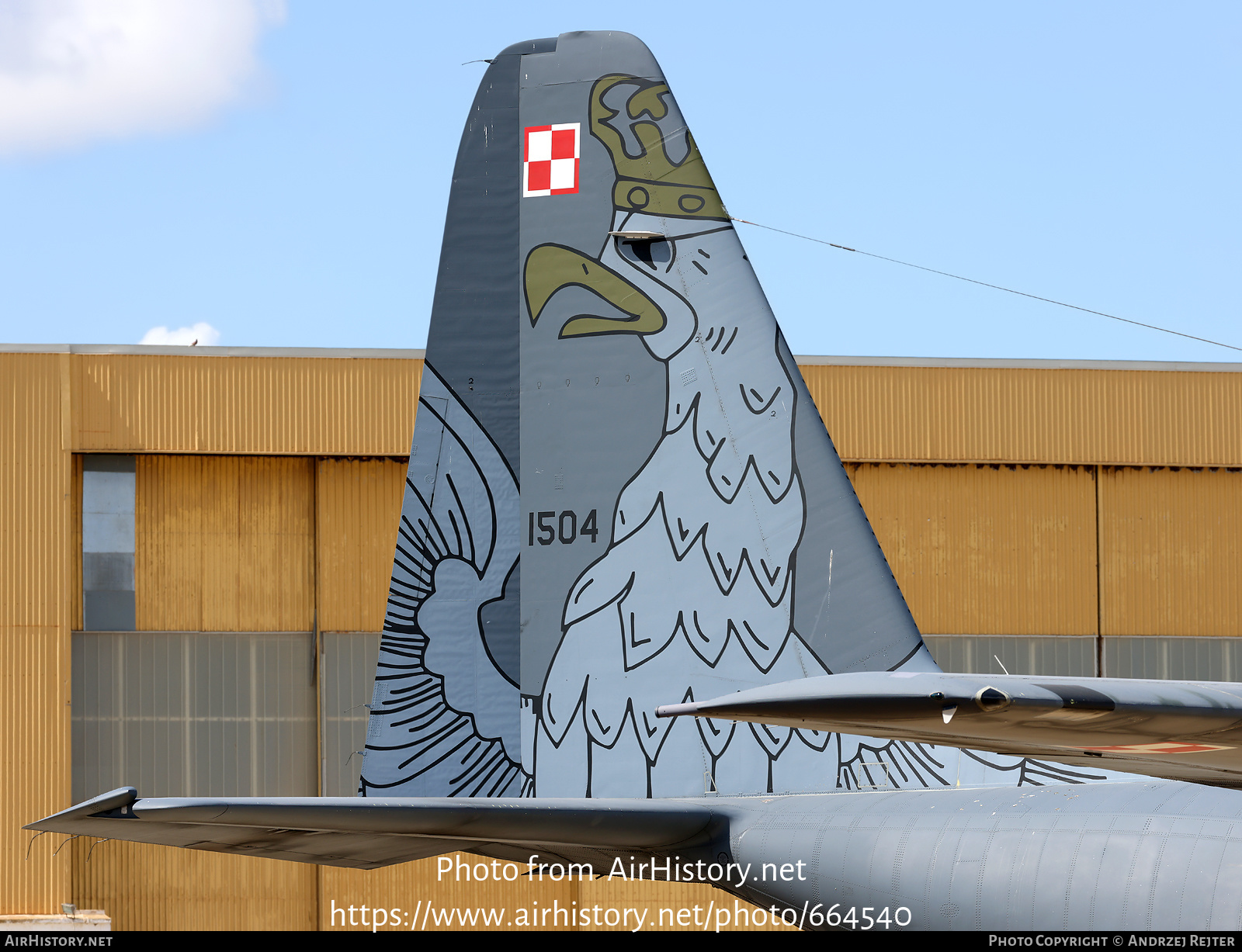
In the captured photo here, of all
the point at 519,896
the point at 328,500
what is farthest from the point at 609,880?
the point at 328,500

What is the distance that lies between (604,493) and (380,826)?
2.78 metres

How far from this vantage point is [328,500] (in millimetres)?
19812

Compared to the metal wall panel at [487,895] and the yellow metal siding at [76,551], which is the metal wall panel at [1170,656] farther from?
the yellow metal siding at [76,551]

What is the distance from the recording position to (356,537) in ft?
64.9

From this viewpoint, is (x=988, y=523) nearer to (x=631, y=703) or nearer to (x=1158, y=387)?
(x=1158, y=387)

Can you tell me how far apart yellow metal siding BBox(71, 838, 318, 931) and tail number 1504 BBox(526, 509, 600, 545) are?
44.9 feet

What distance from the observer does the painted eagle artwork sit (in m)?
7.40

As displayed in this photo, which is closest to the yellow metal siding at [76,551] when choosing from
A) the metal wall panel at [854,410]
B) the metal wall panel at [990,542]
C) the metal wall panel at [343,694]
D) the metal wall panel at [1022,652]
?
the metal wall panel at [854,410]

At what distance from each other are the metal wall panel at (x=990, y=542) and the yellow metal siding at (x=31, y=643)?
12328 mm

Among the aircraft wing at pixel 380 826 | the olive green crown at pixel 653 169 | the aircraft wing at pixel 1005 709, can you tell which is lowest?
the aircraft wing at pixel 380 826

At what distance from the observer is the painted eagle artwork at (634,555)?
740 cm

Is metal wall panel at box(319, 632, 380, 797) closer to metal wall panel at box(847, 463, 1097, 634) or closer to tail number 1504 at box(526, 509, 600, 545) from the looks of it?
metal wall panel at box(847, 463, 1097, 634)

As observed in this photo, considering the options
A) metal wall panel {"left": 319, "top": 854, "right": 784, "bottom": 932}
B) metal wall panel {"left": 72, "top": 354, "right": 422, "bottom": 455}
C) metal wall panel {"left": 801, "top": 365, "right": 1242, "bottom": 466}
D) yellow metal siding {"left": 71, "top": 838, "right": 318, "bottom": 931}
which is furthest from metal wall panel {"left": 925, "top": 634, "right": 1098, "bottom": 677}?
yellow metal siding {"left": 71, "top": 838, "right": 318, "bottom": 931}

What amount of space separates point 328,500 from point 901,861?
49.0 ft
